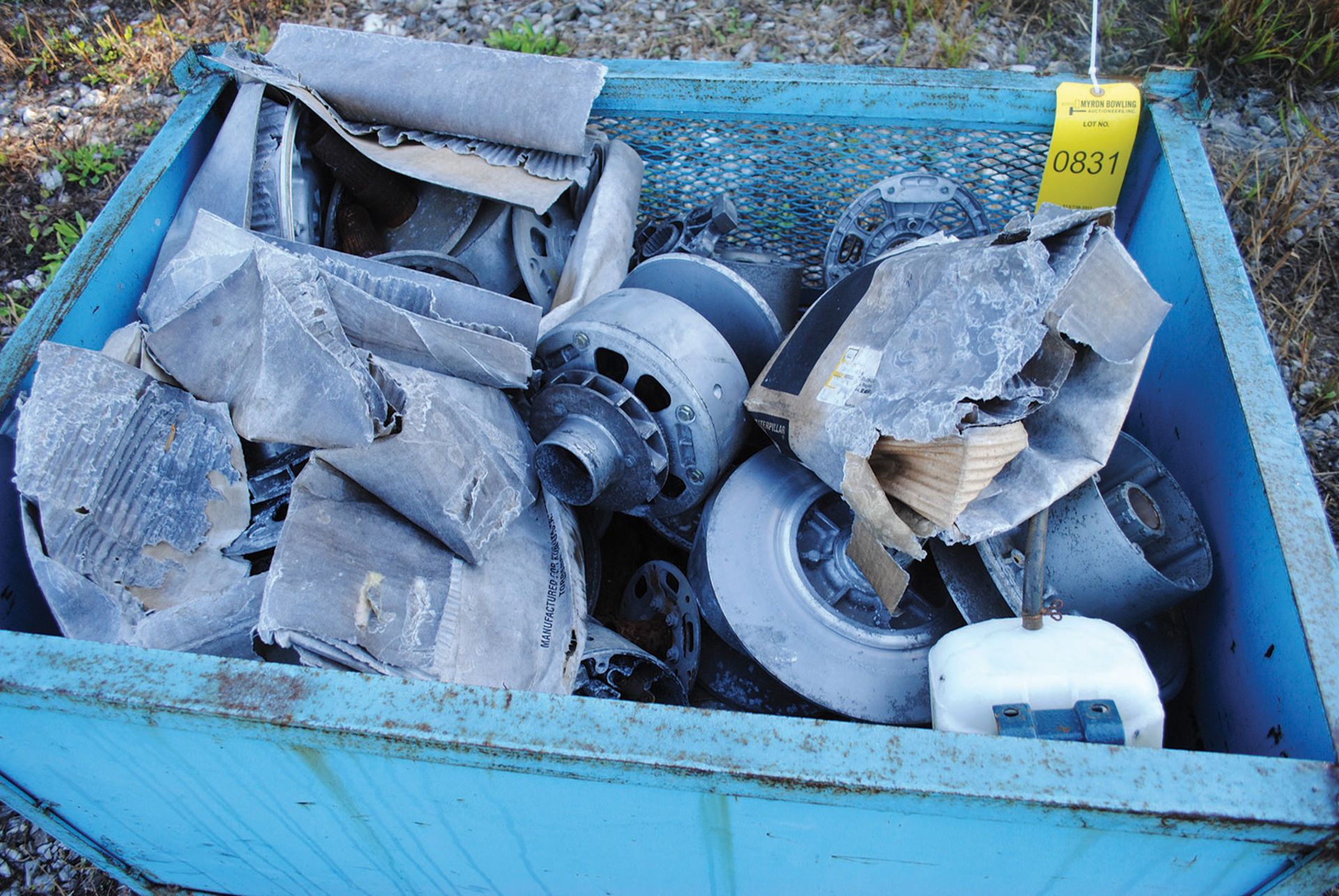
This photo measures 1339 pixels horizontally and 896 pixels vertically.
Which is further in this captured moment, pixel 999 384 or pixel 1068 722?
pixel 999 384

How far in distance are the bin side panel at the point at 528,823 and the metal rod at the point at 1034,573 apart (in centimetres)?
31

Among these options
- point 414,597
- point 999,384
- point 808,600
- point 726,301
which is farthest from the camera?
point 726,301

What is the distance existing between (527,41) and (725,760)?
108 inches

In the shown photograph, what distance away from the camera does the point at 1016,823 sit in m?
0.96

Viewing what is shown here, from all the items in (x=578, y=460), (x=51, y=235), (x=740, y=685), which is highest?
(x=578, y=460)

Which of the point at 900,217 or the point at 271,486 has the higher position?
the point at 900,217

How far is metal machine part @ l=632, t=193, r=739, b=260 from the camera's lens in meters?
1.94

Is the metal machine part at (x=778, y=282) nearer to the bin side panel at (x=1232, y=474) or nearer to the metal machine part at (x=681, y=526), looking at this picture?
the metal machine part at (x=681, y=526)

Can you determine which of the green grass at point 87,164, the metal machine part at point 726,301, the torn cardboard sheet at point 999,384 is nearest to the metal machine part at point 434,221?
the metal machine part at point 726,301

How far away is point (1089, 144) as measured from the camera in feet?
5.93

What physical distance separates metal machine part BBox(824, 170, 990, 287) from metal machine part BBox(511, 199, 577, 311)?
1.91ft

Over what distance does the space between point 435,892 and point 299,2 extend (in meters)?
3.23

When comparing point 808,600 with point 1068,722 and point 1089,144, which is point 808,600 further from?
point 1089,144

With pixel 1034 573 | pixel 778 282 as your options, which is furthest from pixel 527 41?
pixel 1034 573
